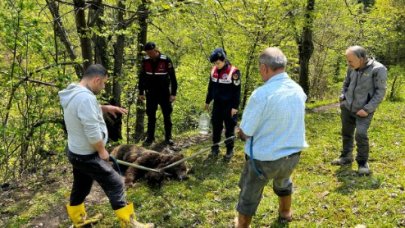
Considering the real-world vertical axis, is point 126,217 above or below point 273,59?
below

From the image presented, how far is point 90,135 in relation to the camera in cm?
414

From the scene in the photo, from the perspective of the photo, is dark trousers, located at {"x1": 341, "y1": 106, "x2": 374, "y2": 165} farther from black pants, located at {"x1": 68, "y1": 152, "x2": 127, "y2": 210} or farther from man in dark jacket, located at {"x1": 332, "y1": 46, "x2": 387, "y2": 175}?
black pants, located at {"x1": 68, "y1": 152, "x2": 127, "y2": 210}

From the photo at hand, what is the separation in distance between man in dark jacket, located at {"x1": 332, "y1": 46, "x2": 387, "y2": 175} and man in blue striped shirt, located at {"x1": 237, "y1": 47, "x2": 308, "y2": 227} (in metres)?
2.66

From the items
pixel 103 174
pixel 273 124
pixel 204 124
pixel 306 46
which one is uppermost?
pixel 306 46

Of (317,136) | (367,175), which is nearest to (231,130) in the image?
(367,175)

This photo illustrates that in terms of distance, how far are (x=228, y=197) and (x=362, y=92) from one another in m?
2.88

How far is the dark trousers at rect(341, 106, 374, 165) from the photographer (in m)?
6.27

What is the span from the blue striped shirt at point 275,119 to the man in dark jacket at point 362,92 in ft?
8.80

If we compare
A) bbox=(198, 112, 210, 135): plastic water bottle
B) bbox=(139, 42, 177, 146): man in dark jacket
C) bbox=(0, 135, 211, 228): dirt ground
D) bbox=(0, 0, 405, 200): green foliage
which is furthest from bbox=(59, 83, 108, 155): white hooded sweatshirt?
bbox=(198, 112, 210, 135): plastic water bottle

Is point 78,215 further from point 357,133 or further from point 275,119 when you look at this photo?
point 357,133

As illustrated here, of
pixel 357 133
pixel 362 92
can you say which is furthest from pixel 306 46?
pixel 357 133

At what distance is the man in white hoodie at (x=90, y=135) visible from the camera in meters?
4.10

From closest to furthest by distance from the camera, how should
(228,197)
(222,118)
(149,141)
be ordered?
(228,197)
(222,118)
(149,141)

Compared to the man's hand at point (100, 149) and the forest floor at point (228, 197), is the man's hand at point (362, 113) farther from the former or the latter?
the man's hand at point (100, 149)
